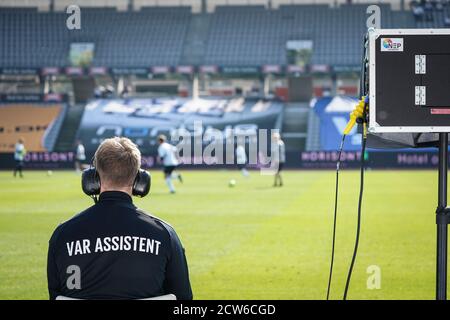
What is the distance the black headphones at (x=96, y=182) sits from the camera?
4.50 m

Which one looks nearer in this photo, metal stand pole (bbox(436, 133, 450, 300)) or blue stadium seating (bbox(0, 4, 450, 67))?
metal stand pole (bbox(436, 133, 450, 300))

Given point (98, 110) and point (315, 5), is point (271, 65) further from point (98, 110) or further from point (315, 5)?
point (315, 5)

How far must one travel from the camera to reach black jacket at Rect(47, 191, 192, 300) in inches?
157

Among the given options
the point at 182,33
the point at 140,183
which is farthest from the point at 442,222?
the point at 182,33

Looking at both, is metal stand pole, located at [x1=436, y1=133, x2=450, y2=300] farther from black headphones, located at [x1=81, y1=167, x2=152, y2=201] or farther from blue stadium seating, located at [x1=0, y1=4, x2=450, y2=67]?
blue stadium seating, located at [x1=0, y1=4, x2=450, y2=67]

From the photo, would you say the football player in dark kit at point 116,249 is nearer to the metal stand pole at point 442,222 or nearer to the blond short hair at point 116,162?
the blond short hair at point 116,162

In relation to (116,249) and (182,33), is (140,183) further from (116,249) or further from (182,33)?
(182,33)

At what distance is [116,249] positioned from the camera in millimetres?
3971

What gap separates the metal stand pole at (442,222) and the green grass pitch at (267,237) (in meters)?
3.42

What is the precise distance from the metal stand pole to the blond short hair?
2453mm

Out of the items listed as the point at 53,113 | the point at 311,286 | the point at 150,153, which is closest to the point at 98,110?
the point at 53,113
